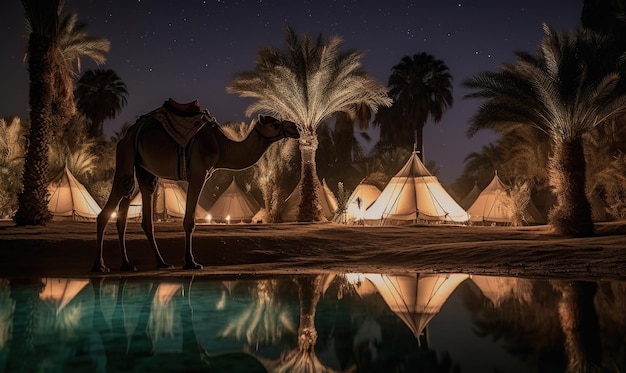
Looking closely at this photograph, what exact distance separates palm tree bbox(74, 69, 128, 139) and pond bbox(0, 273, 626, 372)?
1616 inches

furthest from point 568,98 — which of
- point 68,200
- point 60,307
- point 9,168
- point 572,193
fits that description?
point 9,168

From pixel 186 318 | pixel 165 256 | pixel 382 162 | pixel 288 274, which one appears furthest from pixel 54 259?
pixel 382 162

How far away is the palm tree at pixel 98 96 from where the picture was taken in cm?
4822

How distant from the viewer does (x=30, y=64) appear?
772 inches

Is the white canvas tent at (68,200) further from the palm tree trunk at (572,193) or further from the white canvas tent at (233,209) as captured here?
the palm tree trunk at (572,193)

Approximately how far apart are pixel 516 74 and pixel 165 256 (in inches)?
502

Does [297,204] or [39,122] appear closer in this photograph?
[39,122]

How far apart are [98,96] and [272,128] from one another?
134 ft

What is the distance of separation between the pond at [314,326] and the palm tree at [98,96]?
41044 millimetres

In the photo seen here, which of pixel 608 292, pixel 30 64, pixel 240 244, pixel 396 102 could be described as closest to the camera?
pixel 608 292

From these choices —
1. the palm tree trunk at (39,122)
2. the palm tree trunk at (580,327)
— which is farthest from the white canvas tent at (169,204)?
the palm tree trunk at (580,327)

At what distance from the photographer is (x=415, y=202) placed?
25.0m

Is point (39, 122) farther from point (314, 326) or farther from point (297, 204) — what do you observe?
point (314, 326)

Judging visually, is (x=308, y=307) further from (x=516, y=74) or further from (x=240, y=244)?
(x=516, y=74)
